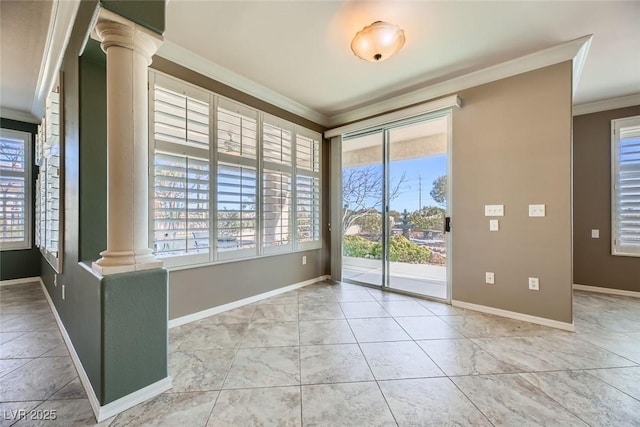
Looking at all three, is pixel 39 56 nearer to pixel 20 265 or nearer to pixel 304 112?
pixel 304 112

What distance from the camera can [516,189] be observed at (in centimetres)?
278

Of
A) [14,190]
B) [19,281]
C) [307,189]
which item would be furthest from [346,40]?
[19,281]

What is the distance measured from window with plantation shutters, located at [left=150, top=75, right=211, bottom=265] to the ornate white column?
2.89 feet

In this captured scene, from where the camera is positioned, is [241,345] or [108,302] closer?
[108,302]

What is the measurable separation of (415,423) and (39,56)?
4.57 meters

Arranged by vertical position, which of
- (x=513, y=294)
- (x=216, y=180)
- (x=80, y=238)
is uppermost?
(x=216, y=180)

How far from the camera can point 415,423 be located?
4.57 feet

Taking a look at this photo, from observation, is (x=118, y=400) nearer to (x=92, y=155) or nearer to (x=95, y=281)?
(x=95, y=281)

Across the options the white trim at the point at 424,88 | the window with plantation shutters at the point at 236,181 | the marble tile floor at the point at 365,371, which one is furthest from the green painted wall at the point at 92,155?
the window with plantation shutters at the point at 236,181

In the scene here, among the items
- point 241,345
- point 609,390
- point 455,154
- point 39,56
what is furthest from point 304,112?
point 609,390

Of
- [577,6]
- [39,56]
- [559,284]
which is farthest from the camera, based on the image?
[39,56]

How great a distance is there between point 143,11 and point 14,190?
4.62 metres

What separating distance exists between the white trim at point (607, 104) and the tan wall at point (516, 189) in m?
1.97

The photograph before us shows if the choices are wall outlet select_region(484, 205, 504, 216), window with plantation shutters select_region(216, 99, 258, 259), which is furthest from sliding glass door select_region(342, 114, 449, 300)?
window with plantation shutters select_region(216, 99, 258, 259)
